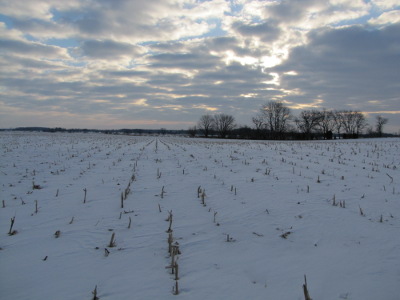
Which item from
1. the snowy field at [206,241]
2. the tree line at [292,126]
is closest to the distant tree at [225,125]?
the tree line at [292,126]

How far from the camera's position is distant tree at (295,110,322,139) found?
92.5 meters

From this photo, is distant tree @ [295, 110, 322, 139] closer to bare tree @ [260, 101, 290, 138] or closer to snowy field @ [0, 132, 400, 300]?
bare tree @ [260, 101, 290, 138]

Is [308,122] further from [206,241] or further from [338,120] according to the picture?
[206,241]

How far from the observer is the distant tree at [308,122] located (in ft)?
303

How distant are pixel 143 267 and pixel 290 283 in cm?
171

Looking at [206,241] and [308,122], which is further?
[308,122]

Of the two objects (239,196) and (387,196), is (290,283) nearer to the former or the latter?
(239,196)

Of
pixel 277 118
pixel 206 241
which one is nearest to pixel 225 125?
pixel 277 118

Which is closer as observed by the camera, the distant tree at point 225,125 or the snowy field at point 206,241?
the snowy field at point 206,241

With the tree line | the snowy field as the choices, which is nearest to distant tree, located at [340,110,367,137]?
the tree line

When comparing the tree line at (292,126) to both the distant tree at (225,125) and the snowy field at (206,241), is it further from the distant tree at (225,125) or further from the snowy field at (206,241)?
the snowy field at (206,241)

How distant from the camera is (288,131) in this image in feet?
302

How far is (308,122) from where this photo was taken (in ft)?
305

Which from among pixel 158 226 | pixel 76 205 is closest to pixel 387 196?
pixel 158 226
